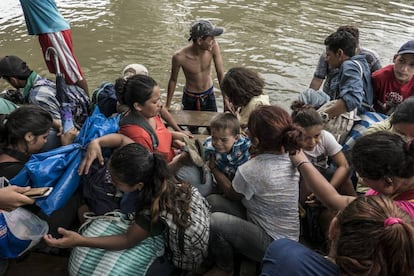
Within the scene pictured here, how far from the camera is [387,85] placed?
12.0ft

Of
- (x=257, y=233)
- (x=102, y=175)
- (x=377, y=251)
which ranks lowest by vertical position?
(x=257, y=233)

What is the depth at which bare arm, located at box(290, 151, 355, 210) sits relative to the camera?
2225 millimetres

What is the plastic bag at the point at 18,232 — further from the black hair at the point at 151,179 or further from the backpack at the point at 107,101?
the backpack at the point at 107,101

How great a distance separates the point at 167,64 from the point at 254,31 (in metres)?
2.87

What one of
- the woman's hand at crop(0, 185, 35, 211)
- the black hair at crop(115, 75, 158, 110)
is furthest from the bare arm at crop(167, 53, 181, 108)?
the woman's hand at crop(0, 185, 35, 211)

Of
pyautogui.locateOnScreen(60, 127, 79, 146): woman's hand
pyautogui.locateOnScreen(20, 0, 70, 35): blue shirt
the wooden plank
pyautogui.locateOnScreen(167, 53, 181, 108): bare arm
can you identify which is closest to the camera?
pyautogui.locateOnScreen(60, 127, 79, 146): woman's hand

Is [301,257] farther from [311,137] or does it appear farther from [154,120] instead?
[154,120]

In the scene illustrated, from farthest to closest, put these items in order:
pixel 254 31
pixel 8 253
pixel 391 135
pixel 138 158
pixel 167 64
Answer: pixel 254 31 → pixel 167 64 → pixel 8 253 → pixel 138 158 → pixel 391 135

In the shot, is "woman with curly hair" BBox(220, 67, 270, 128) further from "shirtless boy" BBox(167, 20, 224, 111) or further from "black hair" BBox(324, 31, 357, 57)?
"shirtless boy" BBox(167, 20, 224, 111)

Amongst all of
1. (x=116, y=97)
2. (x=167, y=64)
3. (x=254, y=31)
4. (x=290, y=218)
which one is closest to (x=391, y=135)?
(x=290, y=218)

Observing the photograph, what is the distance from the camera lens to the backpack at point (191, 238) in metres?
2.36

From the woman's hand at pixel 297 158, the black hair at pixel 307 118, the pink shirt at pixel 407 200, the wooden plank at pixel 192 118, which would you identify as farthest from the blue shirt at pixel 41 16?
the pink shirt at pixel 407 200

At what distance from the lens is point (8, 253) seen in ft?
8.08

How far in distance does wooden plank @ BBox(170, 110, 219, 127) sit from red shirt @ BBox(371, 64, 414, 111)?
1.83m
